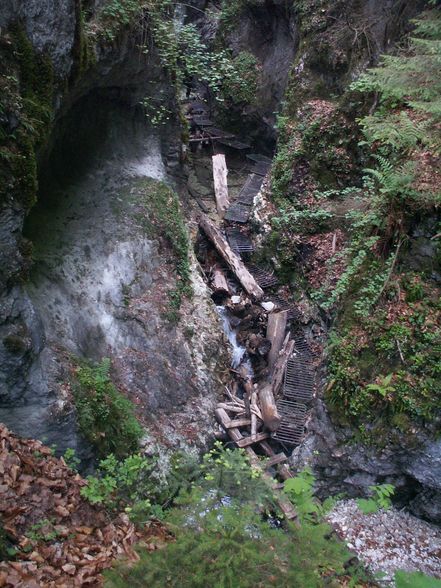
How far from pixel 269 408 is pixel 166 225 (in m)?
4.62

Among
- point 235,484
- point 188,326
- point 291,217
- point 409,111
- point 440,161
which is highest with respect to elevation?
point 409,111

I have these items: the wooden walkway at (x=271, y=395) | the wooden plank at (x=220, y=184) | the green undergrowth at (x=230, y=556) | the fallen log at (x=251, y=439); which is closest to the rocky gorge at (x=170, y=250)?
the wooden walkway at (x=271, y=395)

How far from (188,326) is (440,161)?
5.76 m

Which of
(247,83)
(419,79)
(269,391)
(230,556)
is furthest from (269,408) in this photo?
(247,83)

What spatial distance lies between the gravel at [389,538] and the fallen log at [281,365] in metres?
2.62

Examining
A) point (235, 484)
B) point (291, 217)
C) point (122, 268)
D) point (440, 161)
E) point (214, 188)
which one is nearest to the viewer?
point (235, 484)

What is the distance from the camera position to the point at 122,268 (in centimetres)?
912

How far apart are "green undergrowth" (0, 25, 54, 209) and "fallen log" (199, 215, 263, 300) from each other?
6.60 m

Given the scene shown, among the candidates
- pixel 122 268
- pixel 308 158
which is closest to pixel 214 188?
pixel 308 158

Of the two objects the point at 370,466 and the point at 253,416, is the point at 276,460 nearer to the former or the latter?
the point at 253,416

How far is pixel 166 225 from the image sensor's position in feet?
33.9

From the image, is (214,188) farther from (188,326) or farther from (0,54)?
(0,54)

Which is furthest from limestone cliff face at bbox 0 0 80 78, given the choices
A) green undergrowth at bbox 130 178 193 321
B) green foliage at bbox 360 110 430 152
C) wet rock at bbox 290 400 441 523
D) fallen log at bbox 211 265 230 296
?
wet rock at bbox 290 400 441 523

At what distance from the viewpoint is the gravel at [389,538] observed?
7.34 meters
